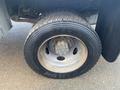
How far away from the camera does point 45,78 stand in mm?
2686

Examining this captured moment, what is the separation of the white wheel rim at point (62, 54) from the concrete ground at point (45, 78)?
0.54ft

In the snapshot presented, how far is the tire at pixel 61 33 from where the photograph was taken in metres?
2.36

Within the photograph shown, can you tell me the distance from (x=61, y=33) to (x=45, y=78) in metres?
0.63

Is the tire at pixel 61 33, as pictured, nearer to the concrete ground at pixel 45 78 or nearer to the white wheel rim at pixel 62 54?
the white wheel rim at pixel 62 54

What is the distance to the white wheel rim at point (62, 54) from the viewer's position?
2.59m

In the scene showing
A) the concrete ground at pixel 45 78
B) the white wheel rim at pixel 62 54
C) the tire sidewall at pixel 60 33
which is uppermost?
the tire sidewall at pixel 60 33

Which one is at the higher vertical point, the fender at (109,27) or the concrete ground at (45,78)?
the fender at (109,27)

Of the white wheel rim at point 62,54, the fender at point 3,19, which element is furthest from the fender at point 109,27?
the fender at point 3,19

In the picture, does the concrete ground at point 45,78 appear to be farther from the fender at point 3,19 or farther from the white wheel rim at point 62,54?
the fender at point 3,19

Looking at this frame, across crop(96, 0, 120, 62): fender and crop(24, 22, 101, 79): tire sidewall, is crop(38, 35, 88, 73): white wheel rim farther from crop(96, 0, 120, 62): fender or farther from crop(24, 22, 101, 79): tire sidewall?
crop(96, 0, 120, 62): fender

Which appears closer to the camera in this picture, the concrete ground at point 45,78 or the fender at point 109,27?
the fender at point 109,27

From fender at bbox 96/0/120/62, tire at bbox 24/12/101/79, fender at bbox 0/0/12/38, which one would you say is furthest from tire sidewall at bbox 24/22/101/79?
fender at bbox 0/0/12/38

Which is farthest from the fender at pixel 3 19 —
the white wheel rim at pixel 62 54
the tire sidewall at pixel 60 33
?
the white wheel rim at pixel 62 54

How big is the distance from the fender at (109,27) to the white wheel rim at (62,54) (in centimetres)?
26
